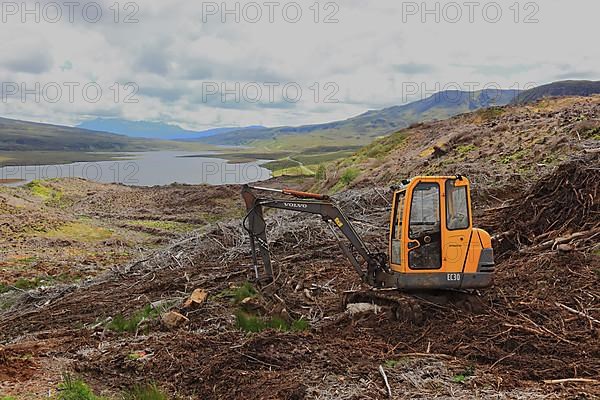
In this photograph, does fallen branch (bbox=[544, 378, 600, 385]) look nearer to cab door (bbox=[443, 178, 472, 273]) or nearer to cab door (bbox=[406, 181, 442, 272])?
cab door (bbox=[443, 178, 472, 273])

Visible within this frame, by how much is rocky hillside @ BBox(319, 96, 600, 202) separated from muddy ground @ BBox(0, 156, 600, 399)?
354 cm

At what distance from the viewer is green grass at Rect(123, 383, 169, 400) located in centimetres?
636

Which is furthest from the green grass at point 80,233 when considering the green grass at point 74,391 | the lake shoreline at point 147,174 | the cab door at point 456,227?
the lake shoreline at point 147,174

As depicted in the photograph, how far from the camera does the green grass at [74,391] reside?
6.19 meters

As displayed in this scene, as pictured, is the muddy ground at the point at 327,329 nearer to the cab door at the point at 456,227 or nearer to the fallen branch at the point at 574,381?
the fallen branch at the point at 574,381

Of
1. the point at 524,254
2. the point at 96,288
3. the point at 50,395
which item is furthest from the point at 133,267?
the point at 524,254

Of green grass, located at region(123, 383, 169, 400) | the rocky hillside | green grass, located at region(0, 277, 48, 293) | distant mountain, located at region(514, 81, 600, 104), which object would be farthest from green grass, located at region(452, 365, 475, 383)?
distant mountain, located at region(514, 81, 600, 104)

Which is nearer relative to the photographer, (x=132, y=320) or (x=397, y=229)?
(x=397, y=229)

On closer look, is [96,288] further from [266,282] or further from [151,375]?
[151,375]

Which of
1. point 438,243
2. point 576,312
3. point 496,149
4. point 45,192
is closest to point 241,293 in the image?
point 438,243

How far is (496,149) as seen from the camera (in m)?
21.9

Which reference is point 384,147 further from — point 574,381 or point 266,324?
point 574,381

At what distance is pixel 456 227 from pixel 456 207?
319 millimetres

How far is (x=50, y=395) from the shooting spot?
21.0 feet
